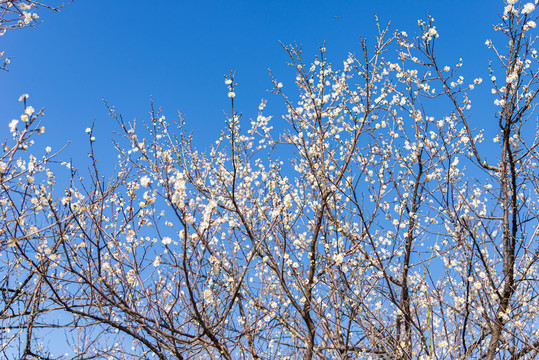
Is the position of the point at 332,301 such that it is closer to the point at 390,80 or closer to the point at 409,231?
the point at 409,231

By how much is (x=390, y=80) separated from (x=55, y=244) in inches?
190

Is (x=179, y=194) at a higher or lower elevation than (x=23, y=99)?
lower

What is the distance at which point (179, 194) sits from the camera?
9.37ft

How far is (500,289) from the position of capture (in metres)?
5.11

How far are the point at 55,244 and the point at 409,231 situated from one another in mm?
4455

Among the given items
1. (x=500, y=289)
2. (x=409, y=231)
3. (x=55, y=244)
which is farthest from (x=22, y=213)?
(x=500, y=289)

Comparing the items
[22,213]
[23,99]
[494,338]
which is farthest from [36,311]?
[494,338]

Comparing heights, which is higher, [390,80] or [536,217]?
[390,80]

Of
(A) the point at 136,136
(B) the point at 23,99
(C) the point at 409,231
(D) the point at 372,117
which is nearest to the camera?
(B) the point at 23,99

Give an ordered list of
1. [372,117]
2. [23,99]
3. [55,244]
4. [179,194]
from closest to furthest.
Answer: [179,194] < [23,99] < [55,244] < [372,117]

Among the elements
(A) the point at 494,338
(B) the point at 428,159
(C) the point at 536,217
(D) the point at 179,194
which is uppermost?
(B) the point at 428,159

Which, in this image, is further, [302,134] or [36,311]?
[302,134]

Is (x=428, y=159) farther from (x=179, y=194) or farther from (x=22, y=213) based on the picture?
(x=22, y=213)

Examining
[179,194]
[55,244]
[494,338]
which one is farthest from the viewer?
[55,244]
